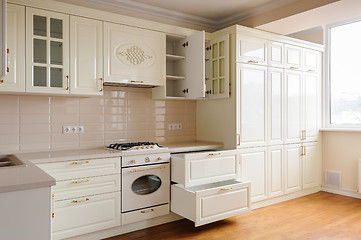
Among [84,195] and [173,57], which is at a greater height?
[173,57]

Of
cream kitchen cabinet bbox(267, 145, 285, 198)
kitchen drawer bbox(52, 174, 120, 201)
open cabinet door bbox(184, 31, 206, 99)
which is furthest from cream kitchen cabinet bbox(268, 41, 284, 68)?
kitchen drawer bbox(52, 174, 120, 201)

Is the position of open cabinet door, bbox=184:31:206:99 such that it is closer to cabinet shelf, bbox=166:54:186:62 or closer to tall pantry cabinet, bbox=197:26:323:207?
cabinet shelf, bbox=166:54:186:62

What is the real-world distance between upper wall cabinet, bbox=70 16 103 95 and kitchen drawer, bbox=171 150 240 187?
1.08 meters

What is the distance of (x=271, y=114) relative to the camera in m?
3.75

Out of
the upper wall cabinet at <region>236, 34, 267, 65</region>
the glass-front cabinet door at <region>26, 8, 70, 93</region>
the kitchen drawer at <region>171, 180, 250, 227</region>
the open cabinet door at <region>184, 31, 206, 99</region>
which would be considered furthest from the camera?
the upper wall cabinet at <region>236, 34, 267, 65</region>

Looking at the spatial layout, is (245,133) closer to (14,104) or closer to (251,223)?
(251,223)

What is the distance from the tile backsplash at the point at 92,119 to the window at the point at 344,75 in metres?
2.18

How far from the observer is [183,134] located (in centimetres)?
396

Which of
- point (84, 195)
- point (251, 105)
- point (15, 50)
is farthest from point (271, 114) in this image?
point (15, 50)

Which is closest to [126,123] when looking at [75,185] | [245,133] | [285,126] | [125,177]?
[125,177]

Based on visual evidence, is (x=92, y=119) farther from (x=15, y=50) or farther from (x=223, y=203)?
(x=223, y=203)

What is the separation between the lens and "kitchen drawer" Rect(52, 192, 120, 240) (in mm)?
2459

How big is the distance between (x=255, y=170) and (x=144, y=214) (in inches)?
58.1

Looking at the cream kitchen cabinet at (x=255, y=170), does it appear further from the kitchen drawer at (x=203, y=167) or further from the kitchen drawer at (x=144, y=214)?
the kitchen drawer at (x=144, y=214)
